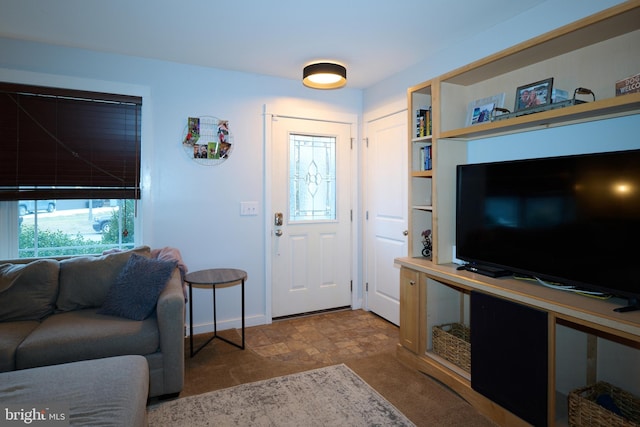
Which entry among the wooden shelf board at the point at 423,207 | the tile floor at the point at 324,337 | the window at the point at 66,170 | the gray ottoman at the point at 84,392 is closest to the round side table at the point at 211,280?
the tile floor at the point at 324,337

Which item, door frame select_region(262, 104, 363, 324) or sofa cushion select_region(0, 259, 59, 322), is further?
door frame select_region(262, 104, 363, 324)

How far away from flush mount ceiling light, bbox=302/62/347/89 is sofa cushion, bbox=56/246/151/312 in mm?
2126

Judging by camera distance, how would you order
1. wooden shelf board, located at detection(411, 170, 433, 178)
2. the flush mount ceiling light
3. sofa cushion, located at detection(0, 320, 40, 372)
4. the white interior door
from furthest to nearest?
the white interior door < the flush mount ceiling light < wooden shelf board, located at detection(411, 170, 433, 178) < sofa cushion, located at detection(0, 320, 40, 372)

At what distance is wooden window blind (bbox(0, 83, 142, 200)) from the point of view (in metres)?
2.74

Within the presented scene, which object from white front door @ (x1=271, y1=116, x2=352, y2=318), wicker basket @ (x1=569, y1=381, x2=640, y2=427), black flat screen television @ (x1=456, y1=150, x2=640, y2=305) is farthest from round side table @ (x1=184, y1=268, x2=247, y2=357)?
wicker basket @ (x1=569, y1=381, x2=640, y2=427)

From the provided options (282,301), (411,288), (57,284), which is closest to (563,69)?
(411,288)

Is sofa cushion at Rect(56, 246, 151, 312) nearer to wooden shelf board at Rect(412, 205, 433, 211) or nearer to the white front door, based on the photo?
the white front door

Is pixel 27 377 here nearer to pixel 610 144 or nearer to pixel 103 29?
pixel 103 29

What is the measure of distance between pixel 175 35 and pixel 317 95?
152 cm

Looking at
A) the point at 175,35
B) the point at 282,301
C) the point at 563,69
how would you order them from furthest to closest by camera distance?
the point at 282,301, the point at 175,35, the point at 563,69

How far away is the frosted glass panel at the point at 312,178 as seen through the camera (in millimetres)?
3701

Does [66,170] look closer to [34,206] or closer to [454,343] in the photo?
[34,206]

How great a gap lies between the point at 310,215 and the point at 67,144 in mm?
2186

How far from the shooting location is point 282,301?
3.68 metres
